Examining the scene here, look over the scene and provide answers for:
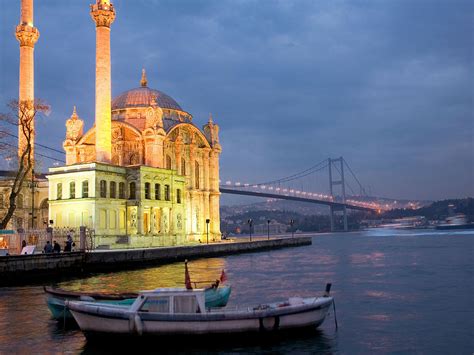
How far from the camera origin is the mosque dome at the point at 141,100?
71.3 meters

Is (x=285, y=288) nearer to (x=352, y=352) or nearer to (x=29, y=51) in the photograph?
(x=352, y=352)

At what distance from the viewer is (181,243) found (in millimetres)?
60750

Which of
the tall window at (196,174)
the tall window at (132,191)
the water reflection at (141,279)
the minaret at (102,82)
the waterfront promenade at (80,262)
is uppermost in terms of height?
the minaret at (102,82)

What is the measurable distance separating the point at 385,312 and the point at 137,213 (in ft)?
116

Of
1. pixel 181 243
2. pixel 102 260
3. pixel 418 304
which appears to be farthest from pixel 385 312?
pixel 181 243

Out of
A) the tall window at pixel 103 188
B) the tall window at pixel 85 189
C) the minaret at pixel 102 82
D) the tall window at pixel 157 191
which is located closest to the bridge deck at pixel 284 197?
the tall window at pixel 157 191

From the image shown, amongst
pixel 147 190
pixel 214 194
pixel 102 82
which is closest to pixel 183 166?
pixel 214 194

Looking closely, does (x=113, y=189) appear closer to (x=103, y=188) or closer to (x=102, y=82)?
(x=103, y=188)

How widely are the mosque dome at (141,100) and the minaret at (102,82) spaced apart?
1730 cm

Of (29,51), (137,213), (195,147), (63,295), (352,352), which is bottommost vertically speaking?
(352,352)

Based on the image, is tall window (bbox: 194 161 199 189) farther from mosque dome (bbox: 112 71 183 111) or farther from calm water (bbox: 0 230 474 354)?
calm water (bbox: 0 230 474 354)

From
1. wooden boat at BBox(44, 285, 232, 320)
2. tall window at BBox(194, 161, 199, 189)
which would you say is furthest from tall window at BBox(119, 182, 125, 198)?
wooden boat at BBox(44, 285, 232, 320)

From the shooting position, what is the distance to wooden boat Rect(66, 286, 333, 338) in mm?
17078

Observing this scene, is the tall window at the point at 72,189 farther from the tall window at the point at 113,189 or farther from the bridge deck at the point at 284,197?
the bridge deck at the point at 284,197
